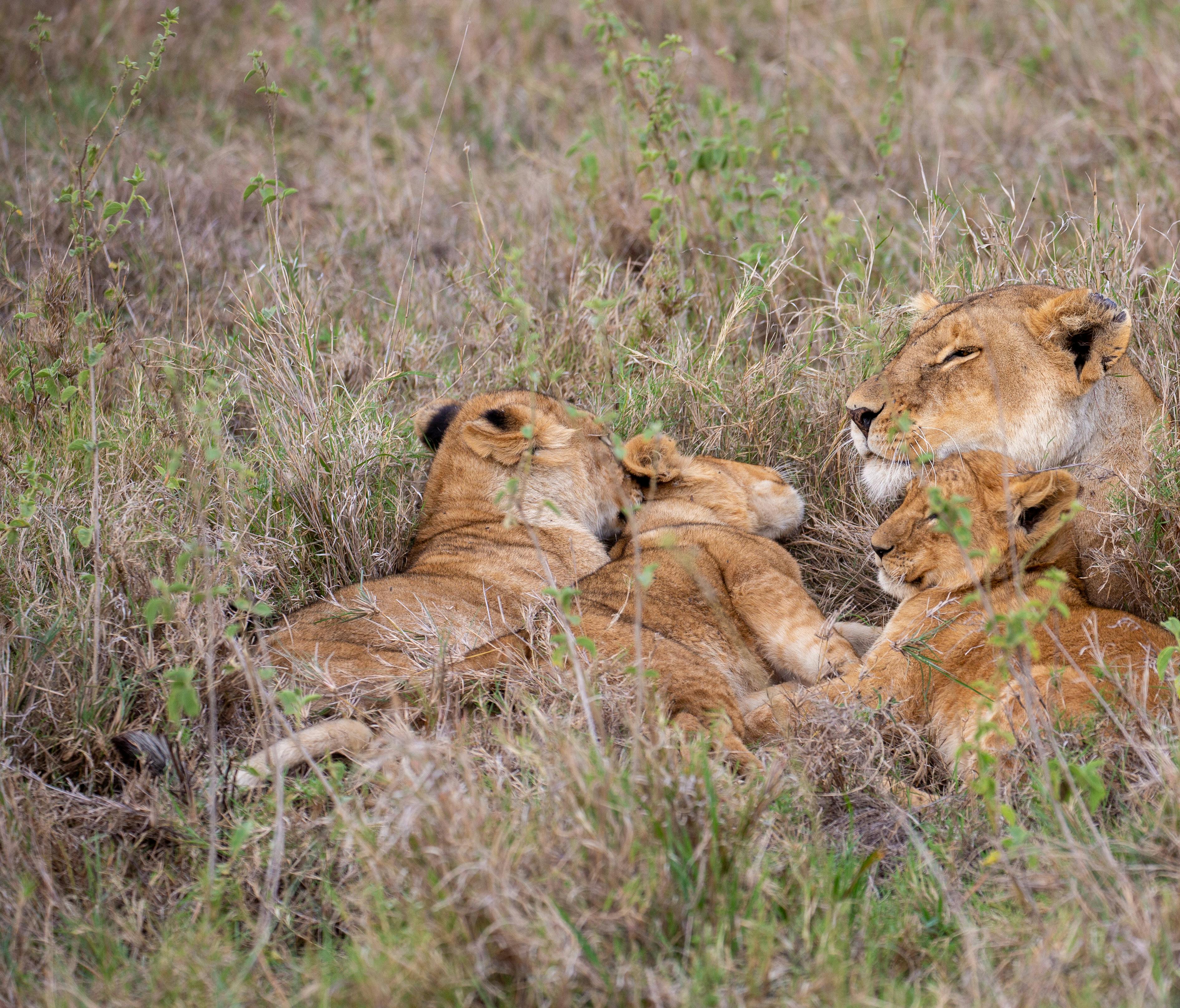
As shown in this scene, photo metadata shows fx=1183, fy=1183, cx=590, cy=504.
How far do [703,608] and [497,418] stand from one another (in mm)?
1046

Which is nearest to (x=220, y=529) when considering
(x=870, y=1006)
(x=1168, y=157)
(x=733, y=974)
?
(x=733, y=974)

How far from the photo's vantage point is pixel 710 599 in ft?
11.7

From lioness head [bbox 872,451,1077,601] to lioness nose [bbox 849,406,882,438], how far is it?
0.27m

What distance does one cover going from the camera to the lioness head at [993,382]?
3594mm

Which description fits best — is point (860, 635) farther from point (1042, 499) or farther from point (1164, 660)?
point (1164, 660)

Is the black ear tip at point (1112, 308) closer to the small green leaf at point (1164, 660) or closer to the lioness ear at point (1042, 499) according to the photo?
the lioness ear at point (1042, 499)

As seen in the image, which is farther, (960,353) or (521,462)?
(521,462)

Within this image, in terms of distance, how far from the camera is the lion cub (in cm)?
333

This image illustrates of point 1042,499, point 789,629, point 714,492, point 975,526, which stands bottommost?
point 789,629

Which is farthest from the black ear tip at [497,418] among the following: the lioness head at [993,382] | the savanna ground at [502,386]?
the lioness head at [993,382]

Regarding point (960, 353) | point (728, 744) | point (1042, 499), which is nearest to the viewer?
point (728, 744)

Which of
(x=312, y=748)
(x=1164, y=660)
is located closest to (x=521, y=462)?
(x=312, y=748)

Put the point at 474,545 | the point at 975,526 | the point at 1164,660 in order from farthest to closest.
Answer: the point at 474,545 < the point at 975,526 < the point at 1164,660

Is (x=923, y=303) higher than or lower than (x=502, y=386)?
higher
